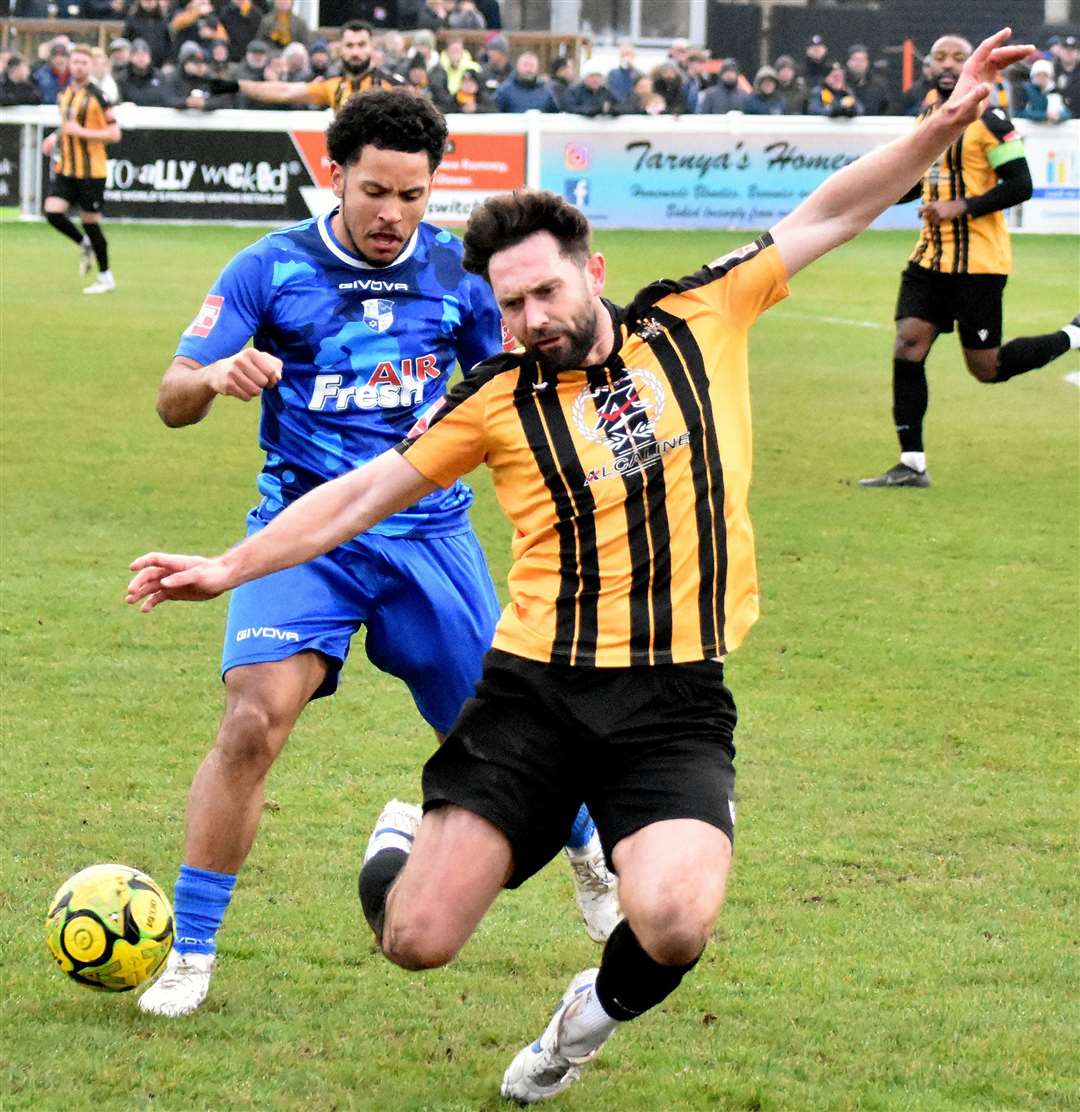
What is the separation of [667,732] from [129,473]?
8.01 meters

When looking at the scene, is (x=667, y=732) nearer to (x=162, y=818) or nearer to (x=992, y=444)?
(x=162, y=818)

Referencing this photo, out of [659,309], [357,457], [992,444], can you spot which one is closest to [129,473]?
[992,444]

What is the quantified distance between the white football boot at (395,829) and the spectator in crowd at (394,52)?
24.3m

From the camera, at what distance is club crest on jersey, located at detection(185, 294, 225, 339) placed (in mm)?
5148

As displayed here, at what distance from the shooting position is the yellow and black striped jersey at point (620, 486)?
4480 mm

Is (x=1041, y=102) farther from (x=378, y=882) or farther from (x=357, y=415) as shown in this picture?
(x=378, y=882)

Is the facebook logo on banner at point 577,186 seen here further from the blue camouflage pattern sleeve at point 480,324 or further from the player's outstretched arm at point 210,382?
the player's outstretched arm at point 210,382

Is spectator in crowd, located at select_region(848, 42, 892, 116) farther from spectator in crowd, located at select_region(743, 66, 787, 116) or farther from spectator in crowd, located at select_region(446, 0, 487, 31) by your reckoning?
spectator in crowd, located at select_region(446, 0, 487, 31)

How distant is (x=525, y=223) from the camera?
14.6 feet

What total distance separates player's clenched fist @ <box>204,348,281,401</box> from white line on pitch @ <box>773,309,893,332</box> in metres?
15.1

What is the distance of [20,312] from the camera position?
723 inches

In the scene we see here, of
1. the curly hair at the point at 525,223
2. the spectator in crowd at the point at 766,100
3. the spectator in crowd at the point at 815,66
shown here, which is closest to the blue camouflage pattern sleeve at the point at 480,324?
the curly hair at the point at 525,223

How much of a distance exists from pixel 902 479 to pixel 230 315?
24.4 ft

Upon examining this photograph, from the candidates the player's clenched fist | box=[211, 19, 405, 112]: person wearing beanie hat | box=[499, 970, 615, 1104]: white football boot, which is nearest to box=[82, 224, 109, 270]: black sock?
box=[211, 19, 405, 112]: person wearing beanie hat
